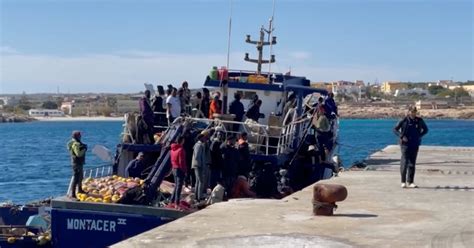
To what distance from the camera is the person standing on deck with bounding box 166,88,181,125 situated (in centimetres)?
1880

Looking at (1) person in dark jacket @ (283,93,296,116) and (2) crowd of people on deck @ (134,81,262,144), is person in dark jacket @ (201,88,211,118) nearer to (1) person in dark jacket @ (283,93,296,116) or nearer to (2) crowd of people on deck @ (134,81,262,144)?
(2) crowd of people on deck @ (134,81,262,144)

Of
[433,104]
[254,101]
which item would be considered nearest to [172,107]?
[254,101]

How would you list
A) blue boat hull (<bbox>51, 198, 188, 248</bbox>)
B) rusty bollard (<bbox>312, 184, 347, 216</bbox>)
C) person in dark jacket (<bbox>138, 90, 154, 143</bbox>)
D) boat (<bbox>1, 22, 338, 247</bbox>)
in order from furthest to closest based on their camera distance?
person in dark jacket (<bbox>138, 90, 154, 143</bbox>)
boat (<bbox>1, 22, 338, 247</bbox>)
blue boat hull (<bbox>51, 198, 188, 248</bbox>)
rusty bollard (<bbox>312, 184, 347, 216</bbox>)

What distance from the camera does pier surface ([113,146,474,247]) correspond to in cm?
1063

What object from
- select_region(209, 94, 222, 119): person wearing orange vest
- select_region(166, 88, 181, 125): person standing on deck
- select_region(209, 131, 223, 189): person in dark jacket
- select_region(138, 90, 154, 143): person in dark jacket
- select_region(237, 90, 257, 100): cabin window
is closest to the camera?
select_region(209, 131, 223, 189): person in dark jacket

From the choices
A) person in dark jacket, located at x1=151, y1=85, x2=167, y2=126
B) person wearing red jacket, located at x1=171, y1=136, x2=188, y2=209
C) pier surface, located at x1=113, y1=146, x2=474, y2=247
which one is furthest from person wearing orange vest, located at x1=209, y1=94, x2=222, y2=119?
pier surface, located at x1=113, y1=146, x2=474, y2=247

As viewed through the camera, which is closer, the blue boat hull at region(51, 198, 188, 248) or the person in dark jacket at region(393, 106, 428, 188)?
the blue boat hull at region(51, 198, 188, 248)

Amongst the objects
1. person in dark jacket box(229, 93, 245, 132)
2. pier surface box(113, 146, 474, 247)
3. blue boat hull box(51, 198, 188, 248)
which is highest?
person in dark jacket box(229, 93, 245, 132)

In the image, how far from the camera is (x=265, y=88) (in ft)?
67.7

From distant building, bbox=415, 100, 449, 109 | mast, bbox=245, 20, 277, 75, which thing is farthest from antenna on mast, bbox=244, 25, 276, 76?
distant building, bbox=415, 100, 449, 109

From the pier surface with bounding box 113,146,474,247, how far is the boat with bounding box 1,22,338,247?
1.91 meters

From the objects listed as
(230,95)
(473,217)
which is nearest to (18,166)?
(230,95)

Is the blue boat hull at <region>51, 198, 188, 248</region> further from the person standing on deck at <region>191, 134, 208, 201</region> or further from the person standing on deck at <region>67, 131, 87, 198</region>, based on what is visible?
the person standing on deck at <region>191, 134, 208, 201</region>

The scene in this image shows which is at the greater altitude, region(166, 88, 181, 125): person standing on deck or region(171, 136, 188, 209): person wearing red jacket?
region(166, 88, 181, 125): person standing on deck
